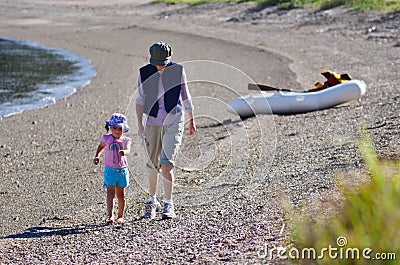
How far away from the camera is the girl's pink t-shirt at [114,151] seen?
7.80m

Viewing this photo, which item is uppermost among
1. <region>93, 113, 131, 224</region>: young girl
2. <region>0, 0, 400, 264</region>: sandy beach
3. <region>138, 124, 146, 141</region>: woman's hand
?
<region>138, 124, 146, 141</region>: woman's hand

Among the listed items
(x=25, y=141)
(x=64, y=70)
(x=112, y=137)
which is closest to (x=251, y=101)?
(x=25, y=141)

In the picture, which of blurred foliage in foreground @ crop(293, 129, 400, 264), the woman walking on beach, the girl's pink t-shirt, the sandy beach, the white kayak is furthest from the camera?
the white kayak

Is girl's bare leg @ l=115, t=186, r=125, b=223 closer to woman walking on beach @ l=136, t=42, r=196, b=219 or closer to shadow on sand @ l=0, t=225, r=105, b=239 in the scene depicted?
shadow on sand @ l=0, t=225, r=105, b=239

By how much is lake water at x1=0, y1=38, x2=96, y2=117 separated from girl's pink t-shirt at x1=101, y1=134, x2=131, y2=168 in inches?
361

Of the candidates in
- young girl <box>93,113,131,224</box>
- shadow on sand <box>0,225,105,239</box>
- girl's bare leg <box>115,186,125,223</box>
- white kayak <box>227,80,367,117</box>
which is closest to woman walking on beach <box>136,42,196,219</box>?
young girl <box>93,113,131,224</box>

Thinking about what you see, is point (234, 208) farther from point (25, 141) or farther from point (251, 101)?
point (25, 141)

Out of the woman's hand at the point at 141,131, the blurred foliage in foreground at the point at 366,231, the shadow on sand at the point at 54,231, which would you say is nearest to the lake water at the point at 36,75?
the shadow on sand at the point at 54,231

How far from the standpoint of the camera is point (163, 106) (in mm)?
7723

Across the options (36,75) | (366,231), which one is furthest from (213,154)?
(36,75)

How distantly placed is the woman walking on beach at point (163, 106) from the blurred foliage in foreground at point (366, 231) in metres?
2.58

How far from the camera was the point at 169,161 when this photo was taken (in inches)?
305

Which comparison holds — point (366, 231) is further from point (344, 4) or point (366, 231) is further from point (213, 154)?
point (344, 4)

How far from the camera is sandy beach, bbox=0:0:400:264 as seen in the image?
7.04m
